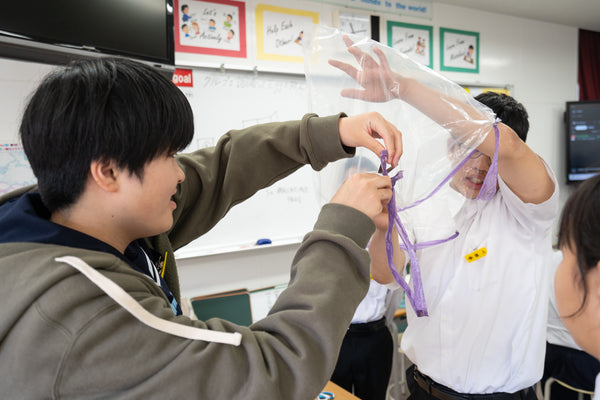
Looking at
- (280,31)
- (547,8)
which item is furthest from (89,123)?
(547,8)

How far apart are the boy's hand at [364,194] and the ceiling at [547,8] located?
10.4ft

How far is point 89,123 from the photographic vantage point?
526mm

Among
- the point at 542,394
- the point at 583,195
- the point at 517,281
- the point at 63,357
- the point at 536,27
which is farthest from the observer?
the point at 536,27

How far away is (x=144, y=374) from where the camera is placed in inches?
18.1

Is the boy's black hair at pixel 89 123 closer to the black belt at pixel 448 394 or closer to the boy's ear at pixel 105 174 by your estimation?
the boy's ear at pixel 105 174

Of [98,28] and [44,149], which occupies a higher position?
[98,28]

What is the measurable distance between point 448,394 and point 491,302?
0.31 meters

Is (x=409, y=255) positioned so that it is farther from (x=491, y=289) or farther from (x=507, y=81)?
(x=507, y=81)

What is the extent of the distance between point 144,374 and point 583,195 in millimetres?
795

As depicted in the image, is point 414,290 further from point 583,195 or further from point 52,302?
point 52,302

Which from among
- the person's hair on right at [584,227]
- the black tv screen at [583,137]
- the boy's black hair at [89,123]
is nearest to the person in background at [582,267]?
the person's hair on right at [584,227]

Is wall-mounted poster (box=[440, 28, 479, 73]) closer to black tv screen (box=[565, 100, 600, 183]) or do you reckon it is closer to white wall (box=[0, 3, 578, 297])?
white wall (box=[0, 3, 578, 297])

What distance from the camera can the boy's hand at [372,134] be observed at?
0.79 m

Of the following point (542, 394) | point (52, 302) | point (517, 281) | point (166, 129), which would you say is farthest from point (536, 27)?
point (52, 302)
